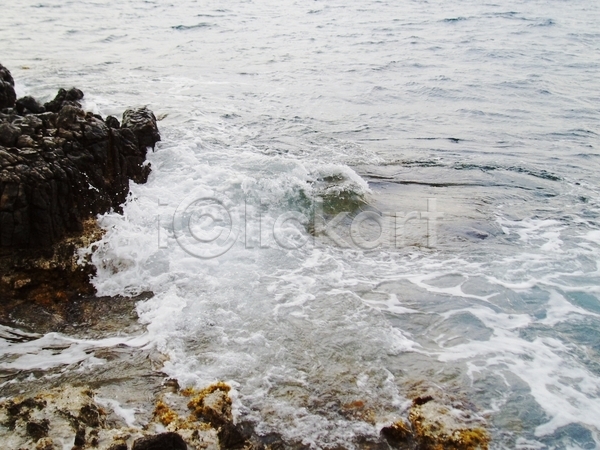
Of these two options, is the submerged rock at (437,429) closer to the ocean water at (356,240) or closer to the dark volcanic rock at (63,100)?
the ocean water at (356,240)

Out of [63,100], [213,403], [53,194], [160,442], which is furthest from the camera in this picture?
[63,100]

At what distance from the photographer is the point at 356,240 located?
809 centimetres

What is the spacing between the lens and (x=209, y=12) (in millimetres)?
31172

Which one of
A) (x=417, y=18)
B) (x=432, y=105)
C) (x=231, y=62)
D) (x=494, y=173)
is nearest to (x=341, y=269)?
(x=494, y=173)

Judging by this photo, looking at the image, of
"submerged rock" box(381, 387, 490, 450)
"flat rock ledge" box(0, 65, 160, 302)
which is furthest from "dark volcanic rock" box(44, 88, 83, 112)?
"submerged rock" box(381, 387, 490, 450)

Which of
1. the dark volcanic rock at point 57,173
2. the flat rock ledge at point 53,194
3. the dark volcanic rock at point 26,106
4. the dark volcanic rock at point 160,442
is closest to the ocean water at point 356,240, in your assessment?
the flat rock ledge at point 53,194

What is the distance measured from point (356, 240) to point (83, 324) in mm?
4355

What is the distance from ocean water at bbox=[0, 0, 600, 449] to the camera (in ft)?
16.9

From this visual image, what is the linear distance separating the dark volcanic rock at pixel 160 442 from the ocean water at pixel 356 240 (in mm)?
867

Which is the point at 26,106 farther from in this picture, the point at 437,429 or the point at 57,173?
the point at 437,429

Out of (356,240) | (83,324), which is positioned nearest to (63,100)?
(83,324)

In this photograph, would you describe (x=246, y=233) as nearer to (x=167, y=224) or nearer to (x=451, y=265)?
(x=167, y=224)

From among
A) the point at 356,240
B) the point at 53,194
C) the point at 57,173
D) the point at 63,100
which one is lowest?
the point at 356,240

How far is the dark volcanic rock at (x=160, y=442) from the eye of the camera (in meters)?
3.77
